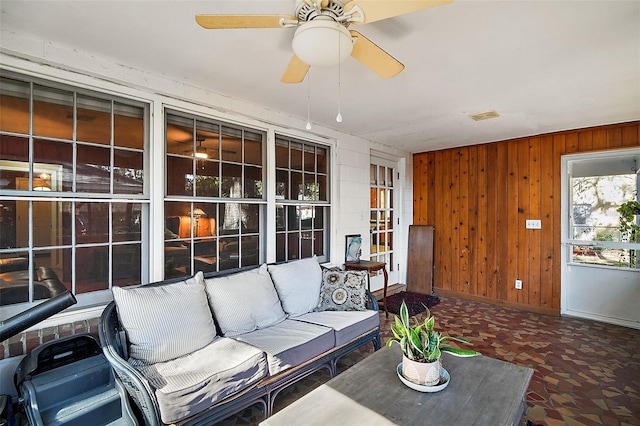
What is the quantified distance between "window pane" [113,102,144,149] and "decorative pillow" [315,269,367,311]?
2.02 metres

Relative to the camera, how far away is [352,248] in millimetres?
4336

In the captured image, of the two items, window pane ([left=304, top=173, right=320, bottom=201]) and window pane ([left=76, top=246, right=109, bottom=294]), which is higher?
window pane ([left=304, top=173, right=320, bottom=201])

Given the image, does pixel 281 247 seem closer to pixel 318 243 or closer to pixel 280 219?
pixel 280 219

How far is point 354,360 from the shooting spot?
2984 mm

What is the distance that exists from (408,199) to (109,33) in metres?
4.74

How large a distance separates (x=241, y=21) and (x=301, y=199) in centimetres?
251

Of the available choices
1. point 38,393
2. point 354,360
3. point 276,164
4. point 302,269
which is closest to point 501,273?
point 354,360

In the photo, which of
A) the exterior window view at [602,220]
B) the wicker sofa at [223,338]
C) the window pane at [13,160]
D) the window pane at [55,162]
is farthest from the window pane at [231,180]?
the exterior window view at [602,220]

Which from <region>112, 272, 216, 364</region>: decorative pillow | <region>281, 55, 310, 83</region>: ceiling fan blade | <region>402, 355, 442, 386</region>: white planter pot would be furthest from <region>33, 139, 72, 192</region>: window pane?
<region>402, 355, 442, 386</region>: white planter pot

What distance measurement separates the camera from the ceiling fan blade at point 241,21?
4.74 feet

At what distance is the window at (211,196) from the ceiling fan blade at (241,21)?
4.89 feet

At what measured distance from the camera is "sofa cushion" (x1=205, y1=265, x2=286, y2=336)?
2.40m

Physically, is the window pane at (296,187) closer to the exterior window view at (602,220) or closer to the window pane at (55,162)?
the window pane at (55,162)

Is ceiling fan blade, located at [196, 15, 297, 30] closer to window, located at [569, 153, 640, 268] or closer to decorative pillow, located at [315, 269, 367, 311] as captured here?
decorative pillow, located at [315, 269, 367, 311]
